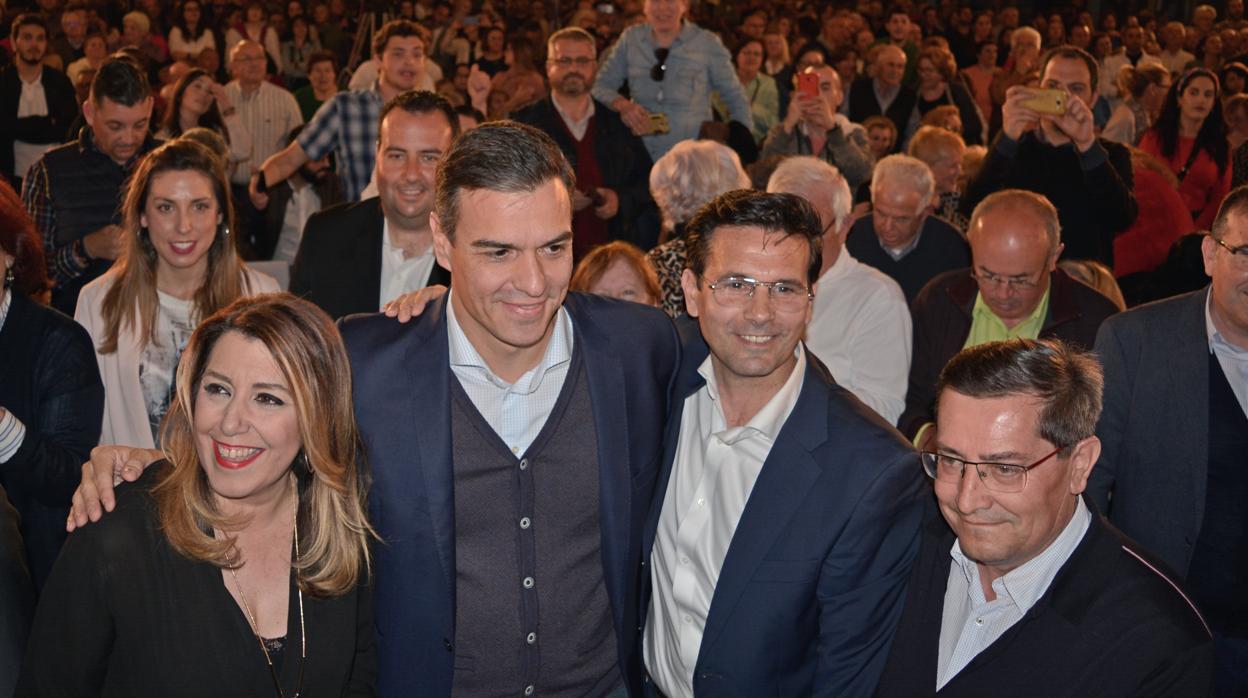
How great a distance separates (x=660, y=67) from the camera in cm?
699

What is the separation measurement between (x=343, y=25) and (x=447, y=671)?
12.3m

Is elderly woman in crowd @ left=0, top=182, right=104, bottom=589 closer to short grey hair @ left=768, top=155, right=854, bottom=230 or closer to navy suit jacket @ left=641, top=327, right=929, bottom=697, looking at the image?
navy suit jacket @ left=641, top=327, right=929, bottom=697

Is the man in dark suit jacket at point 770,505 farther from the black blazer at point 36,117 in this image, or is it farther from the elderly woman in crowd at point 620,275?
the black blazer at point 36,117

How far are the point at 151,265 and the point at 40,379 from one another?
27.0 inches

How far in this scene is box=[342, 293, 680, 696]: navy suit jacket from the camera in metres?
2.41

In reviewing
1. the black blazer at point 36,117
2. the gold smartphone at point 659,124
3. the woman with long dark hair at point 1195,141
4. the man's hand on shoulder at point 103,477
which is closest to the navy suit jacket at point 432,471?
the man's hand on shoulder at point 103,477

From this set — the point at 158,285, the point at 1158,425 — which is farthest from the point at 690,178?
the point at 1158,425

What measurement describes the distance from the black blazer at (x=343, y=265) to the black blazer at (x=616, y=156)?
226 centimetres

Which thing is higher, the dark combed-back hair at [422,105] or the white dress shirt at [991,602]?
the dark combed-back hair at [422,105]

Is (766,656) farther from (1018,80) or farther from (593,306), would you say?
(1018,80)

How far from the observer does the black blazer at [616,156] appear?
6.14m

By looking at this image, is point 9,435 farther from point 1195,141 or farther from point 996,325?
point 1195,141

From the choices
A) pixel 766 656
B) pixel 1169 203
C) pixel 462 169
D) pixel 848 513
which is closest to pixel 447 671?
pixel 766 656

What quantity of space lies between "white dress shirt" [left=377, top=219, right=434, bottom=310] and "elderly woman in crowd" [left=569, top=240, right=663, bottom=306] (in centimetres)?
50
